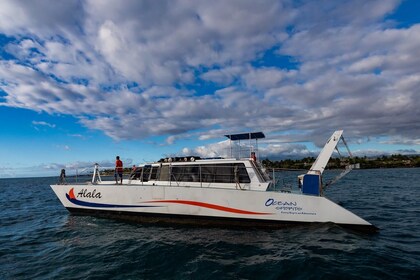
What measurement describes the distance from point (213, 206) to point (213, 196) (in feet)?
1.25

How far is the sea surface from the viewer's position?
6.66 meters

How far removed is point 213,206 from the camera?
10.8 meters

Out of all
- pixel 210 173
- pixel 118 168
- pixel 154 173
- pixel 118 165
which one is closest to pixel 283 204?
pixel 210 173

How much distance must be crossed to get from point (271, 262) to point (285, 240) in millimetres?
1934

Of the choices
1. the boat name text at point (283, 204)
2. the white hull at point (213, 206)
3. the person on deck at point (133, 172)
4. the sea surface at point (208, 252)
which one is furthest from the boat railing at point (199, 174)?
the sea surface at point (208, 252)

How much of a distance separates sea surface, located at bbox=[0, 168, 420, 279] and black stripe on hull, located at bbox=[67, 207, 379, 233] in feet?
1.13

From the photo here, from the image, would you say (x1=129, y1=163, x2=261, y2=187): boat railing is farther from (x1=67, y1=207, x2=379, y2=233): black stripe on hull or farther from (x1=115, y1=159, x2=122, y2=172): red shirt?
(x1=67, y1=207, x2=379, y2=233): black stripe on hull

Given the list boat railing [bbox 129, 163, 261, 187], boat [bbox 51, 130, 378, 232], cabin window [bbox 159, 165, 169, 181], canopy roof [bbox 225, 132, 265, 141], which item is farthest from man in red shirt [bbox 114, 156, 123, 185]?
canopy roof [bbox 225, 132, 265, 141]

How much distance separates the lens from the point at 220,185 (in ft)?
37.5

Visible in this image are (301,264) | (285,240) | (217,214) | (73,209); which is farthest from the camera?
(73,209)

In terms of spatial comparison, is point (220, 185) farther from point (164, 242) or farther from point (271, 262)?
point (271, 262)

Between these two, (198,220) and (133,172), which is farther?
(133,172)

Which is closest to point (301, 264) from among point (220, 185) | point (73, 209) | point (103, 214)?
point (220, 185)

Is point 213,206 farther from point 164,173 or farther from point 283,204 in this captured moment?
point 164,173
